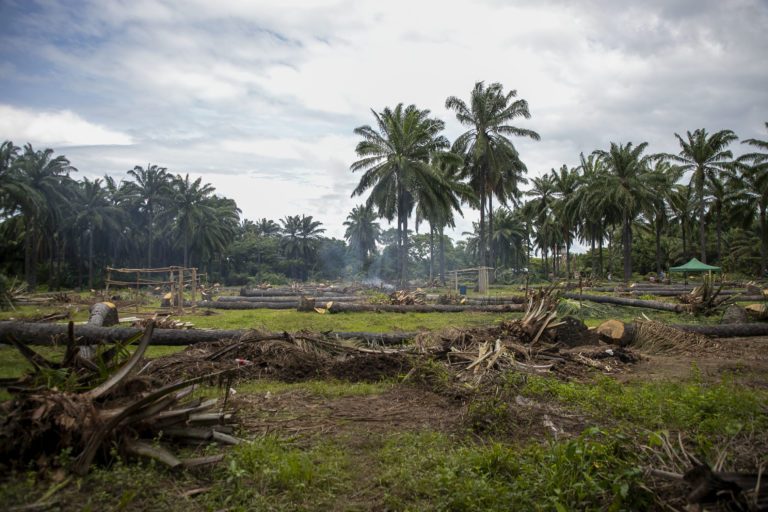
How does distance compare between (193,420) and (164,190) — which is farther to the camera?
(164,190)

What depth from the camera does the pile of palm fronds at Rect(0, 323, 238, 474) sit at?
3018 millimetres

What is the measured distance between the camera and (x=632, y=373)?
6.75 meters

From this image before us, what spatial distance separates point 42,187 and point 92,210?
6570 millimetres

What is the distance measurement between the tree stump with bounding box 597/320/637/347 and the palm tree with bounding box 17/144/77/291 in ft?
134

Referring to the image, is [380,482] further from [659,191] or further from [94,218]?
[94,218]

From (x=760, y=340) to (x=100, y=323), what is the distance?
16.0 meters

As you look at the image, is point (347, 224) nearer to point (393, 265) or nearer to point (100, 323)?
point (393, 265)

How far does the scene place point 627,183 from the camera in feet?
123

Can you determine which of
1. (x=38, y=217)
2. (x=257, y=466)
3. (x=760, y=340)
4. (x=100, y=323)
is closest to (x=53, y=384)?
(x=257, y=466)

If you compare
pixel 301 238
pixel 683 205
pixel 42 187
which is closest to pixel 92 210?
pixel 42 187

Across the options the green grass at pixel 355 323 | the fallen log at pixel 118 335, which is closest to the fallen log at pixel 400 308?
the green grass at pixel 355 323

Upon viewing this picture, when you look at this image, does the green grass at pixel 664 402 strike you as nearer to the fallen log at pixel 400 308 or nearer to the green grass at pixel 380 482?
the green grass at pixel 380 482

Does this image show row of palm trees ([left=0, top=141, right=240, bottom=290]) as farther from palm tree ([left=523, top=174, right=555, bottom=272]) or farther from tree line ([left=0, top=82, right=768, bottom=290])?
palm tree ([left=523, top=174, right=555, bottom=272])

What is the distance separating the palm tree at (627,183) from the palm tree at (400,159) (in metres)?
16.1
